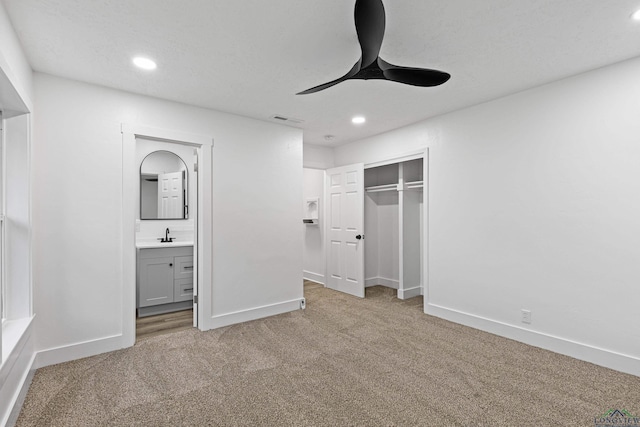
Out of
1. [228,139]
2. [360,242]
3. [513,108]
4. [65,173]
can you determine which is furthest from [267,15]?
[360,242]

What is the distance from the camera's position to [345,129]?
183 inches

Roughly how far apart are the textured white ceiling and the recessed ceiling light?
0.06 metres

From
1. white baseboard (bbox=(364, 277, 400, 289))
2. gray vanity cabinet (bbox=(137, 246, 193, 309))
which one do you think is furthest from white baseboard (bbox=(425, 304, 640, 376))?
gray vanity cabinet (bbox=(137, 246, 193, 309))

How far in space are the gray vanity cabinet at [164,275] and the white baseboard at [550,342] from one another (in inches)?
131

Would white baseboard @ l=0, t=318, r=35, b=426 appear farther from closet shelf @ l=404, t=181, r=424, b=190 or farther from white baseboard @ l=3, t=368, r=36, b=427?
closet shelf @ l=404, t=181, r=424, b=190

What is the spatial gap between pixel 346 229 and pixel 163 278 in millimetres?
2732

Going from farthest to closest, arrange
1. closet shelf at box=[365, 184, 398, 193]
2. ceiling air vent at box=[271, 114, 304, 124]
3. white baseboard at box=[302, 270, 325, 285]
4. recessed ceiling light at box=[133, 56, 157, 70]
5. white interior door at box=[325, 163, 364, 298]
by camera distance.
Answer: white baseboard at box=[302, 270, 325, 285]
closet shelf at box=[365, 184, 398, 193]
white interior door at box=[325, 163, 364, 298]
ceiling air vent at box=[271, 114, 304, 124]
recessed ceiling light at box=[133, 56, 157, 70]

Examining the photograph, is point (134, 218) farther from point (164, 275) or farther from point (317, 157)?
point (317, 157)

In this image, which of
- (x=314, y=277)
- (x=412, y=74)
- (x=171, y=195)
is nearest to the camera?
(x=412, y=74)

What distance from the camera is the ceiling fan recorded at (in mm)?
1638

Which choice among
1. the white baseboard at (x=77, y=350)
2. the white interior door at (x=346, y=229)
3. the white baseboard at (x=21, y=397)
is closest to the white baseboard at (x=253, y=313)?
the white baseboard at (x=77, y=350)

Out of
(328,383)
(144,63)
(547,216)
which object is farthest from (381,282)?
(144,63)

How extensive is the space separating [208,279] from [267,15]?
273 centimetres

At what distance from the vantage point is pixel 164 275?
4.29 m
